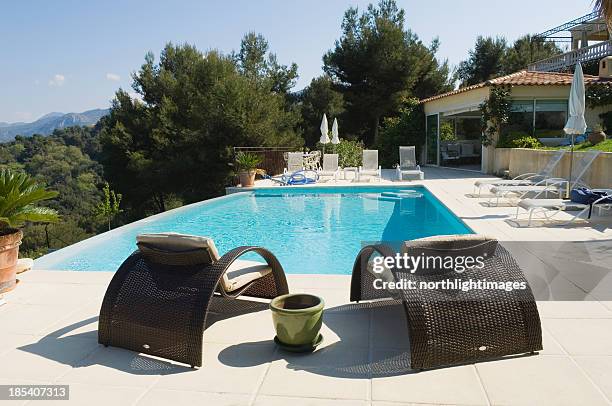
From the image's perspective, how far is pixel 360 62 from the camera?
82.9 feet

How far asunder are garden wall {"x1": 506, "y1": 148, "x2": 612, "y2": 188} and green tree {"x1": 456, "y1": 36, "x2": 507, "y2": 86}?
61.1 feet

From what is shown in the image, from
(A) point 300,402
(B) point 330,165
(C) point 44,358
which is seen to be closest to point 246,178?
(B) point 330,165

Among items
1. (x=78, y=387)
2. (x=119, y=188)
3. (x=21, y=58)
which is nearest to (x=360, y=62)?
(x=119, y=188)

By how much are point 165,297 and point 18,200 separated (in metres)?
2.54

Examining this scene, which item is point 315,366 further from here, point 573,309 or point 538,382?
point 573,309

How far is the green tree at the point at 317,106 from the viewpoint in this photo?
87.1 feet

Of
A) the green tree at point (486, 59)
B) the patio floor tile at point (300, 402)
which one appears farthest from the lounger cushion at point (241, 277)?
the green tree at point (486, 59)

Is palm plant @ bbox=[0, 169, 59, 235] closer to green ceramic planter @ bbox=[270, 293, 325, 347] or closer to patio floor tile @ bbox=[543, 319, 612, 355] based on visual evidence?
green ceramic planter @ bbox=[270, 293, 325, 347]

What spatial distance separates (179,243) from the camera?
131 inches

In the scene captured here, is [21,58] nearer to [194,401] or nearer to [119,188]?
[119,188]

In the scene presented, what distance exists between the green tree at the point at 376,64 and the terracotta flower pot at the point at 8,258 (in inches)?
875

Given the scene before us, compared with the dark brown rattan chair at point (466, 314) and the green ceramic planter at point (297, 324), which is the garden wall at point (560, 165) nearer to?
the dark brown rattan chair at point (466, 314)

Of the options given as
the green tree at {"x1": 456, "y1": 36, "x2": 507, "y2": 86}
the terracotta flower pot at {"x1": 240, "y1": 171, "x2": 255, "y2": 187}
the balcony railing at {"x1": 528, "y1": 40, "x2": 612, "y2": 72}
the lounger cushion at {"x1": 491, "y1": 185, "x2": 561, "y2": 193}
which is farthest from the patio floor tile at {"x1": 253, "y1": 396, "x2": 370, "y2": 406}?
the green tree at {"x1": 456, "y1": 36, "x2": 507, "y2": 86}

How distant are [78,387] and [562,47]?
1524 inches
